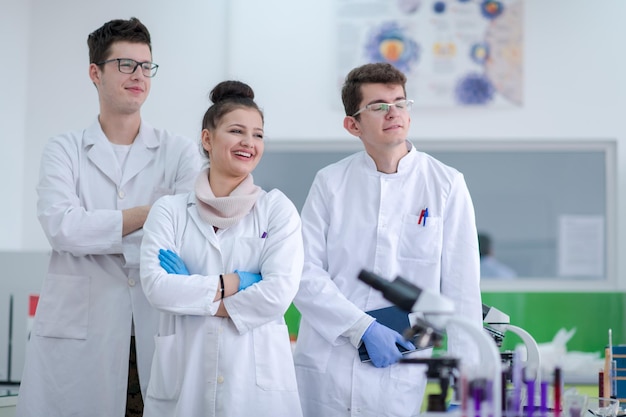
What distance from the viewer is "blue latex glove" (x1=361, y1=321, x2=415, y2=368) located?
244cm

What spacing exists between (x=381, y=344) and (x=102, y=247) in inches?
34.0

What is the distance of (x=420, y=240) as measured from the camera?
2.59m

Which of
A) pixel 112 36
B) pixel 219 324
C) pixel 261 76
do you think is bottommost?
pixel 219 324

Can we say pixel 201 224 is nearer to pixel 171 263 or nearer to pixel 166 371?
pixel 171 263

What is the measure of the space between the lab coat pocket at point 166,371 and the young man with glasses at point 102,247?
12.0 inches

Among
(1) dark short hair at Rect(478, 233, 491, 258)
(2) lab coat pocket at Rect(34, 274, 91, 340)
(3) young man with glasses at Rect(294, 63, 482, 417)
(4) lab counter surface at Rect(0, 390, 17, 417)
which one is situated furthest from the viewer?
(1) dark short hair at Rect(478, 233, 491, 258)

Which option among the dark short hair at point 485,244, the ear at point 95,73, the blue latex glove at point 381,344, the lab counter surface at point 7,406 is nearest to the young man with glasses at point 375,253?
the blue latex glove at point 381,344

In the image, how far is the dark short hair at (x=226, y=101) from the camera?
2504 millimetres

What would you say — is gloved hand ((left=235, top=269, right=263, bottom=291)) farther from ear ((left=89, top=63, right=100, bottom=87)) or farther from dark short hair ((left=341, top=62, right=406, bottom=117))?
ear ((left=89, top=63, right=100, bottom=87))

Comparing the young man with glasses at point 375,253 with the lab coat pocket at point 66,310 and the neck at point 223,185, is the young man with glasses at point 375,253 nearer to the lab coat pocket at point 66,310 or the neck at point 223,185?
the neck at point 223,185

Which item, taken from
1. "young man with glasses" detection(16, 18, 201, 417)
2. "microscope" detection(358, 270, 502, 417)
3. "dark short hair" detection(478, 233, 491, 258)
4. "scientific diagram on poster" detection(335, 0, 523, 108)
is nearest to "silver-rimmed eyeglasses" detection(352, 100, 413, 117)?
"young man with glasses" detection(16, 18, 201, 417)

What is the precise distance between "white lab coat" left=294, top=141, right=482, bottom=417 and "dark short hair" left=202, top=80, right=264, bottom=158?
1.26 ft

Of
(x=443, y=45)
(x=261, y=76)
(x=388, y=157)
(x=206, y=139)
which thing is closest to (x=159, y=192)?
(x=206, y=139)

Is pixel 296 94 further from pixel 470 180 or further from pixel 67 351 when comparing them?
pixel 67 351
